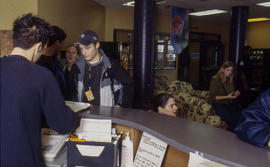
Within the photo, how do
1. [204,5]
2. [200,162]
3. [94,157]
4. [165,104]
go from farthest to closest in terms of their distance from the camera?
1. [204,5]
2. [165,104]
3. [94,157]
4. [200,162]

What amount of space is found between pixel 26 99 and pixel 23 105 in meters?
0.03

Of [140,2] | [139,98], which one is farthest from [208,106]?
[140,2]

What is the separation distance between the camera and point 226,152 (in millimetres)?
1152

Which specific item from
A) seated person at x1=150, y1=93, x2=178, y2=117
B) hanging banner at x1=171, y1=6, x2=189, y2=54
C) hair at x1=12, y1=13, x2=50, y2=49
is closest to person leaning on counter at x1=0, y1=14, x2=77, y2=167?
hair at x1=12, y1=13, x2=50, y2=49

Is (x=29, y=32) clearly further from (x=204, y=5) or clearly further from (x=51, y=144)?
(x=204, y=5)

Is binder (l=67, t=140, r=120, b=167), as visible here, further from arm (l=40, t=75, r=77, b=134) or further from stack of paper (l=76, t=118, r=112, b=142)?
arm (l=40, t=75, r=77, b=134)

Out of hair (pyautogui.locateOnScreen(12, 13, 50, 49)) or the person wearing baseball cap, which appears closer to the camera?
hair (pyautogui.locateOnScreen(12, 13, 50, 49))

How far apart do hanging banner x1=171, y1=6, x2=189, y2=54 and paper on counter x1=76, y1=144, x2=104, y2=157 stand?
709 cm

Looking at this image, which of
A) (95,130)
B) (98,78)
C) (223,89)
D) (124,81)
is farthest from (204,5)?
(95,130)

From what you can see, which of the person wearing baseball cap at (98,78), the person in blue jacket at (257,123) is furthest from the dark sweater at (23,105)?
the person wearing baseball cap at (98,78)

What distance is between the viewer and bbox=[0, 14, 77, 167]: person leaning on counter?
120 cm

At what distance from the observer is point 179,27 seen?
8.45 m

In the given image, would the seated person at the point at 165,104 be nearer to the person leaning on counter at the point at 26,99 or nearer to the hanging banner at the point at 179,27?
the person leaning on counter at the point at 26,99

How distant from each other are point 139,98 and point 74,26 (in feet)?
6.47
